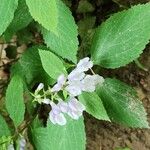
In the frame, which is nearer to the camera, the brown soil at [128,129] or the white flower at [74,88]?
the white flower at [74,88]

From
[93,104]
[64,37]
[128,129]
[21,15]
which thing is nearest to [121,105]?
[93,104]

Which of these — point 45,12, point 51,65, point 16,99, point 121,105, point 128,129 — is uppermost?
point 45,12

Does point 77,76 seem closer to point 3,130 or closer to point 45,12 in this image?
point 45,12

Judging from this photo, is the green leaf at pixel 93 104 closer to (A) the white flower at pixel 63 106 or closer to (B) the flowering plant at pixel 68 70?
(B) the flowering plant at pixel 68 70

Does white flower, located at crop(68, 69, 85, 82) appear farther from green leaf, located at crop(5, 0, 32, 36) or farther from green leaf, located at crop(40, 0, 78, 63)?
green leaf, located at crop(5, 0, 32, 36)

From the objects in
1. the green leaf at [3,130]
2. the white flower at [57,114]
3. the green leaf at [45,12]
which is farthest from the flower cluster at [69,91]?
the green leaf at [3,130]

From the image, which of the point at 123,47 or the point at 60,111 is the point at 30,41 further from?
the point at 60,111
